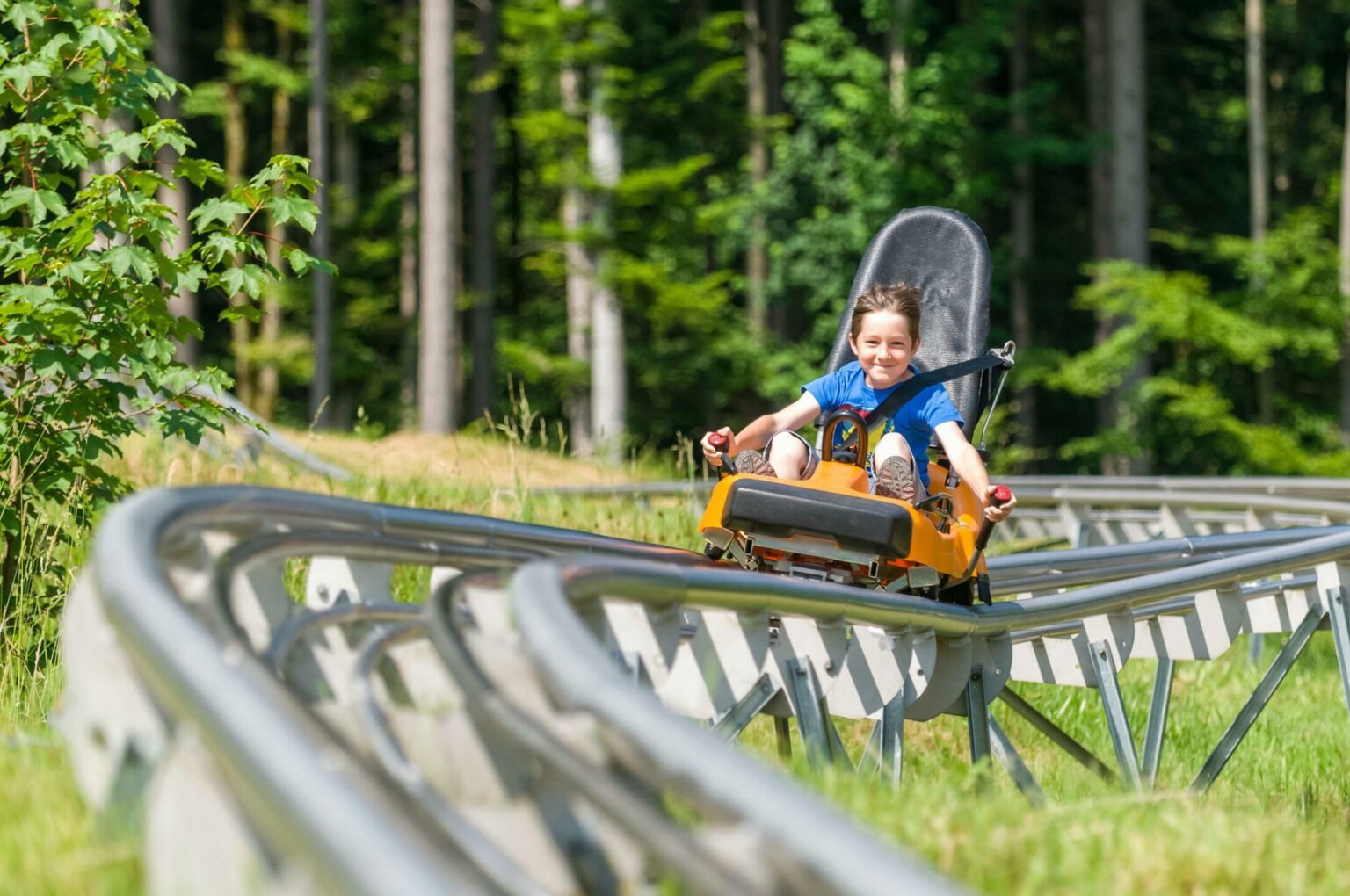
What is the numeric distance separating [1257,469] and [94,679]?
21882 mm

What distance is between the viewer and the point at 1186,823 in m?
3.30

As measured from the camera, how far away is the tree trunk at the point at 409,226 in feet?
101

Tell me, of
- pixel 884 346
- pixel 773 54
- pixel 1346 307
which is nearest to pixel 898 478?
pixel 884 346

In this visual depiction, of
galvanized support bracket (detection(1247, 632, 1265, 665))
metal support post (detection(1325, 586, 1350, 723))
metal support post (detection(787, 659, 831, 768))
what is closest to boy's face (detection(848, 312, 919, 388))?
metal support post (detection(787, 659, 831, 768))

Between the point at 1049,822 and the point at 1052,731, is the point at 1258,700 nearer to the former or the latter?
the point at 1052,731

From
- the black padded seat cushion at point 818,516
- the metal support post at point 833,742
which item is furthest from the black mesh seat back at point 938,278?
the metal support post at point 833,742

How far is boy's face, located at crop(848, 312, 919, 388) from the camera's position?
17.7ft

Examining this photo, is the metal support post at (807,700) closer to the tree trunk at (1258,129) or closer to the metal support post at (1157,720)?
the metal support post at (1157,720)

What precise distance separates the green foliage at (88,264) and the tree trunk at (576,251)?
53.4 feet

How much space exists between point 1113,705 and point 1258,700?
2.20ft

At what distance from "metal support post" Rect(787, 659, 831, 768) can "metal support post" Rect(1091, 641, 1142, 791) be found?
1.47 metres

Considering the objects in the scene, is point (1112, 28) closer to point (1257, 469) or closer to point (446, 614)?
point (1257, 469)

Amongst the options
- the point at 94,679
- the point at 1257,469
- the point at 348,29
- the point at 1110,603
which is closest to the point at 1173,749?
the point at 1110,603

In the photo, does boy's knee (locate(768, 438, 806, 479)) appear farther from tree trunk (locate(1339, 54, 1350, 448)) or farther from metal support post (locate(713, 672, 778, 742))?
tree trunk (locate(1339, 54, 1350, 448))
